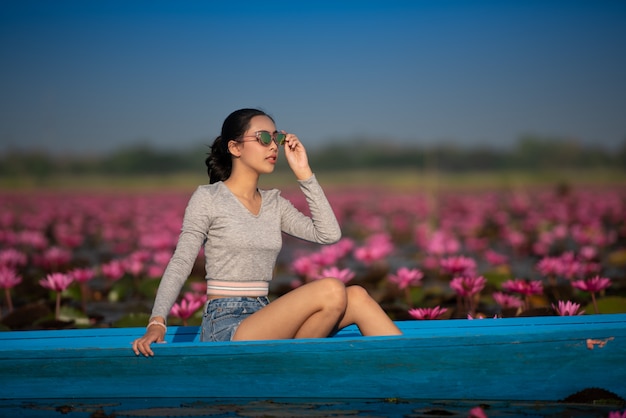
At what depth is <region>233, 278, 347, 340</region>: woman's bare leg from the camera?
11.3 feet

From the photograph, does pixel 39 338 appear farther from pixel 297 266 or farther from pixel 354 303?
pixel 297 266

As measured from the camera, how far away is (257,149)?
12.0ft

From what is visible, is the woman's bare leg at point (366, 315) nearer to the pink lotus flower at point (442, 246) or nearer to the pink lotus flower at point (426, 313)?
the pink lotus flower at point (426, 313)

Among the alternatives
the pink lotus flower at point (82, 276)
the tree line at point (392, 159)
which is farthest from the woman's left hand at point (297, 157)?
the tree line at point (392, 159)

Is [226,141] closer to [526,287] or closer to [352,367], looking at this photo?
[352,367]

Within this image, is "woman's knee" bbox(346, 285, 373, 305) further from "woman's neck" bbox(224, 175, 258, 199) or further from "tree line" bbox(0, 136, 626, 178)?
"tree line" bbox(0, 136, 626, 178)

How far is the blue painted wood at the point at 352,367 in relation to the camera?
Answer: 3363 mm

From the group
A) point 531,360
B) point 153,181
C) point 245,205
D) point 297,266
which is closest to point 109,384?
point 245,205

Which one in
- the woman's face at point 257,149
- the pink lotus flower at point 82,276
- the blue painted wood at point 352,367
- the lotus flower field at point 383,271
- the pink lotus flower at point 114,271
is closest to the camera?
the blue painted wood at point 352,367

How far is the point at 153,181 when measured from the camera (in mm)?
48156

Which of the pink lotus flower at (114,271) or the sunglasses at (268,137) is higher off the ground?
the sunglasses at (268,137)

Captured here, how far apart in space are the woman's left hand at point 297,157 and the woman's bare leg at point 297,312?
1.74 ft

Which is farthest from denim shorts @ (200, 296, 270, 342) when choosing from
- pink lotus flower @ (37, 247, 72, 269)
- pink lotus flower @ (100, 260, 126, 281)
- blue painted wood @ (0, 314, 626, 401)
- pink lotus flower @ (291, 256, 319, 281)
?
pink lotus flower @ (37, 247, 72, 269)

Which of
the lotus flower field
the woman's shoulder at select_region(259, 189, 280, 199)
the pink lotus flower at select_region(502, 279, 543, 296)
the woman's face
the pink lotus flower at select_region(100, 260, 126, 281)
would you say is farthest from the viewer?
the pink lotus flower at select_region(100, 260, 126, 281)
